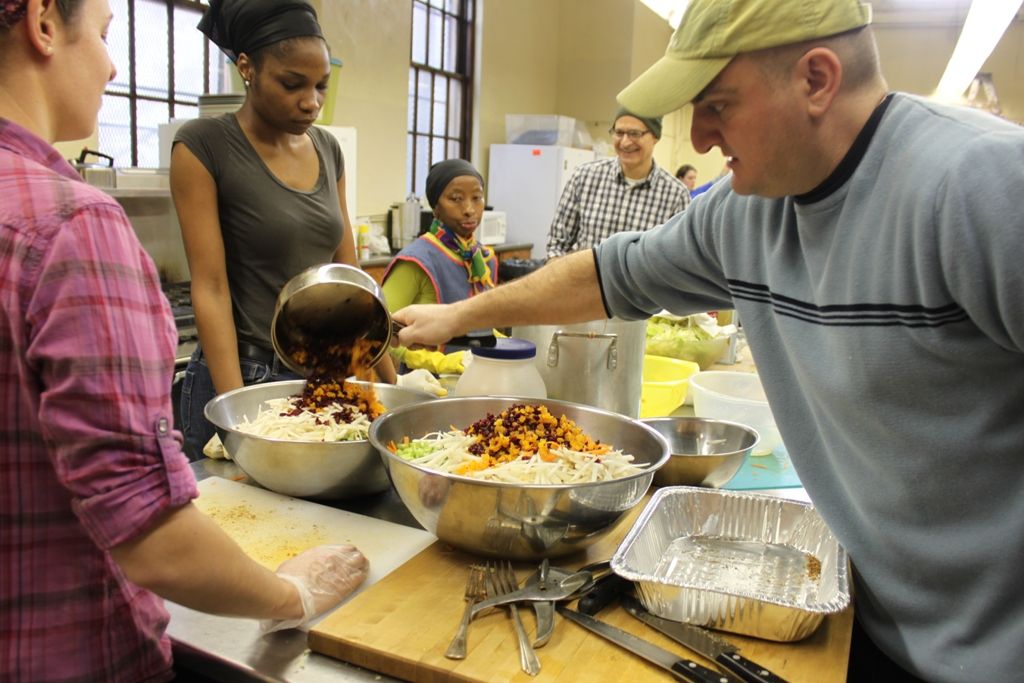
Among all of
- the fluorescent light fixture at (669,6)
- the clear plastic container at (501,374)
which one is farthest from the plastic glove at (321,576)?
the fluorescent light fixture at (669,6)

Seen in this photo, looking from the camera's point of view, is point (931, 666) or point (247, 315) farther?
point (247, 315)

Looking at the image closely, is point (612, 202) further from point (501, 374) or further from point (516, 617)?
point (516, 617)

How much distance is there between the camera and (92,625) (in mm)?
1032

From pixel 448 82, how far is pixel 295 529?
7656 mm

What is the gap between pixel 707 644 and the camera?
1150 millimetres

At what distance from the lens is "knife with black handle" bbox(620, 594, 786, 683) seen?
1.07 metres

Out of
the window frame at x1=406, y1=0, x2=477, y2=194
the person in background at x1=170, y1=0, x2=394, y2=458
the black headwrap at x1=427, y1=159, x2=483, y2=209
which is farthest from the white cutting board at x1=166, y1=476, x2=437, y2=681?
the window frame at x1=406, y1=0, x2=477, y2=194

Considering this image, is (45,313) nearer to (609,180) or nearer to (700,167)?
(609,180)

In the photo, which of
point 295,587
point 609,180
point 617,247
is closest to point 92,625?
point 295,587

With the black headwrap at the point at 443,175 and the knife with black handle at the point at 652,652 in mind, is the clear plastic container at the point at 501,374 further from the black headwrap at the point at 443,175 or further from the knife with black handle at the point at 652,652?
the black headwrap at the point at 443,175

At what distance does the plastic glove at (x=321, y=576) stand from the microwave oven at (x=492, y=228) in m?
6.31

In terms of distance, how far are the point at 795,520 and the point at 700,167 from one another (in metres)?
12.3

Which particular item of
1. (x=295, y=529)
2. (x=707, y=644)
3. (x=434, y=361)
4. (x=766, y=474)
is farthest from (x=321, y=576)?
(x=434, y=361)

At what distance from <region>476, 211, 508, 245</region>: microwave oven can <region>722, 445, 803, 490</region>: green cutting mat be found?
18.6ft
